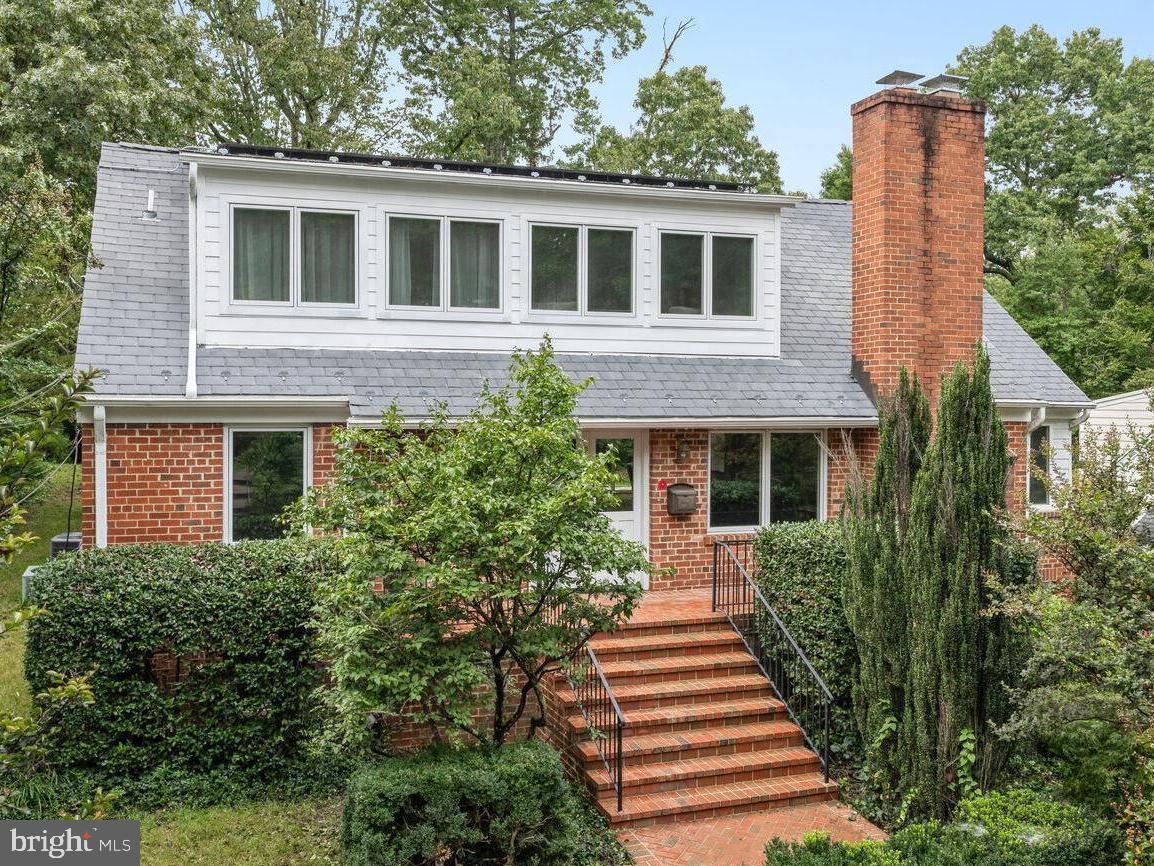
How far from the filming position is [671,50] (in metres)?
29.0

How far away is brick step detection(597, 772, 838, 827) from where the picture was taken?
7.73 meters

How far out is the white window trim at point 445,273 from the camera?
1137 centimetres

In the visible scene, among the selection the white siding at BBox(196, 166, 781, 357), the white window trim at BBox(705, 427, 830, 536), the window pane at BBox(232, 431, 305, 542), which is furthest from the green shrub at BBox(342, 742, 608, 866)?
the white siding at BBox(196, 166, 781, 357)

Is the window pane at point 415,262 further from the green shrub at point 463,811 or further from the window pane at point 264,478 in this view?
the green shrub at point 463,811

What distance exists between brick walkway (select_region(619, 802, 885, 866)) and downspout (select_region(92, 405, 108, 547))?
6.40 m

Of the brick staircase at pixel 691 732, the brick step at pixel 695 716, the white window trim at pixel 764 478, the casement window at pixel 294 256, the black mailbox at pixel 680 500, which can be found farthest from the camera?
the white window trim at pixel 764 478

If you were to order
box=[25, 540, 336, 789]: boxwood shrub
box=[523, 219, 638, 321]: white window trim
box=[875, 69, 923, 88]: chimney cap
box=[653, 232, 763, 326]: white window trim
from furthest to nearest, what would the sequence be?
box=[875, 69, 923, 88]: chimney cap < box=[653, 232, 763, 326]: white window trim < box=[523, 219, 638, 321]: white window trim < box=[25, 540, 336, 789]: boxwood shrub

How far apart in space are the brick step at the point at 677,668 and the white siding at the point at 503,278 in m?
4.60

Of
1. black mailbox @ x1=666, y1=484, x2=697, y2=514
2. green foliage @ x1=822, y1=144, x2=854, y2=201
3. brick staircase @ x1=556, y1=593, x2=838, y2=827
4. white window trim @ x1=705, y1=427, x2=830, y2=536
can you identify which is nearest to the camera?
→ brick staircase @ x1=556, y1=593, x2=838, y2=827

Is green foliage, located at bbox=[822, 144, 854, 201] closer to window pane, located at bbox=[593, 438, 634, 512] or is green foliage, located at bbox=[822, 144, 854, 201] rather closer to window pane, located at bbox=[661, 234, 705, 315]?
window pane, located at bbox=[661, 234, 705, 315]

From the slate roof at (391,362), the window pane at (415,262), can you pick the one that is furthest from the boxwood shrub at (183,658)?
the window pane at (415,262)

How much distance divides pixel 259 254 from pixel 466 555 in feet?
20.2

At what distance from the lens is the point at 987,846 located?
19.6 ft

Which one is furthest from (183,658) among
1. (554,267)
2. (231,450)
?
(554,267)
